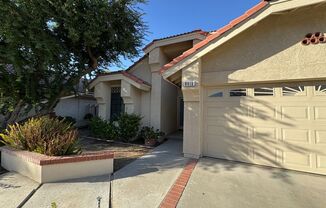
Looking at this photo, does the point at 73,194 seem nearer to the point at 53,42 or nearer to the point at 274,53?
the point at 274,53

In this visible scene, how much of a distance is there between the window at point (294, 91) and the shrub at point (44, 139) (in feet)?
22.2

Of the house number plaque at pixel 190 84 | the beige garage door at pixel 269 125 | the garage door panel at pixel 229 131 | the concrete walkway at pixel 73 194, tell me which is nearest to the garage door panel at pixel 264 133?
the beige garage door at pixel 269 125

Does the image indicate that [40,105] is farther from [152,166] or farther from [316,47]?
[316,47]

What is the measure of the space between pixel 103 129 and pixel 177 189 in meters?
7.30

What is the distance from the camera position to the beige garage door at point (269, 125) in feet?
18.4

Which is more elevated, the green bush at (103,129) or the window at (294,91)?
the window at (294,91)

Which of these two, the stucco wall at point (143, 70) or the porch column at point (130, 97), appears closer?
the porch column at point (130, 97)

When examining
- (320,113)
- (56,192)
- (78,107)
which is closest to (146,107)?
(56,192)

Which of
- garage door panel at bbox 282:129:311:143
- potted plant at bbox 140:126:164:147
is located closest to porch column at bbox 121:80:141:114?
potted plant at bbox 140:126:164:147

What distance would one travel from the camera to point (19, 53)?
877cm

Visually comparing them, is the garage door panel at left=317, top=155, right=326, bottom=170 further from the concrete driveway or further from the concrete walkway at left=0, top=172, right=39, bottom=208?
the concrete walkway at left=0, top=172, right=39, bottom=208

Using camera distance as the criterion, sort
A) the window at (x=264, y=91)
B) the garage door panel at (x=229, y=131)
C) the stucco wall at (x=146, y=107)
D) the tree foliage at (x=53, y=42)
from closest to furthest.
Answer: the window at (x=264, y=91) → the garage door panel at (x=229, y=131) → the tree foliage at (x=53, y=42) → the stucco wall at (x=146, y=107)

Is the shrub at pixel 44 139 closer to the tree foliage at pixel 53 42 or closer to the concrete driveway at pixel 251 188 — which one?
the concrete driveway at pixel 251 188

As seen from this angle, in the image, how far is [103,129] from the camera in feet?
35.4
